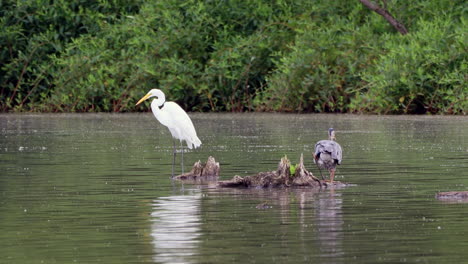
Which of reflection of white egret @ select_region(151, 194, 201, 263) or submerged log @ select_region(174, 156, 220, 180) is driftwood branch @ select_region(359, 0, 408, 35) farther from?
reflection of white egret @ select_region(151, 194, 201, 263)

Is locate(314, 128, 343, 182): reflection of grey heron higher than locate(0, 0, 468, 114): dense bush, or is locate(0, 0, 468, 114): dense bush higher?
locate(0, 0, 468, 114): dense bush

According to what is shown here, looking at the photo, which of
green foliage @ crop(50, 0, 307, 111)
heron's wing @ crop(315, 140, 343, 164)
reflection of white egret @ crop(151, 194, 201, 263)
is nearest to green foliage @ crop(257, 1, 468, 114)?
green foliage @ crop(50, 0, 307, 111)

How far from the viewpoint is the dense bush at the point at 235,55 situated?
35125mm

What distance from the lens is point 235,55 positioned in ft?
129

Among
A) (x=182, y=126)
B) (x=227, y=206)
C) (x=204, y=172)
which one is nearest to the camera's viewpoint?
(x=227, y=206)

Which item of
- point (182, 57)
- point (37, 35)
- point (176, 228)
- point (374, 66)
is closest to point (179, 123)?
point (176, 228)

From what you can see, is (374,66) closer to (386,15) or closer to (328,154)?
(386,15)

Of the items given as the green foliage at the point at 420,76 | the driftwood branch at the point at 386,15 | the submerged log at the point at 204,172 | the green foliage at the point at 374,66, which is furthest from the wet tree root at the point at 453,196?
the driftwood branch at the point at 386,15

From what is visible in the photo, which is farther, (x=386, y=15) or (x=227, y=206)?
(x=386, y=15)

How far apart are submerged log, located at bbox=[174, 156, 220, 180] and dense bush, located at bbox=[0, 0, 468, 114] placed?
1806cm

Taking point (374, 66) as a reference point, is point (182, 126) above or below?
below

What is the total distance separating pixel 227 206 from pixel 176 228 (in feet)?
5.87

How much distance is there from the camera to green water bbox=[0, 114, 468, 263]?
965 cm

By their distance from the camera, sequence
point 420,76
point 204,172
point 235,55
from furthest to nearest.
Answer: point 235,55 → point 420,76 → point 204,172
